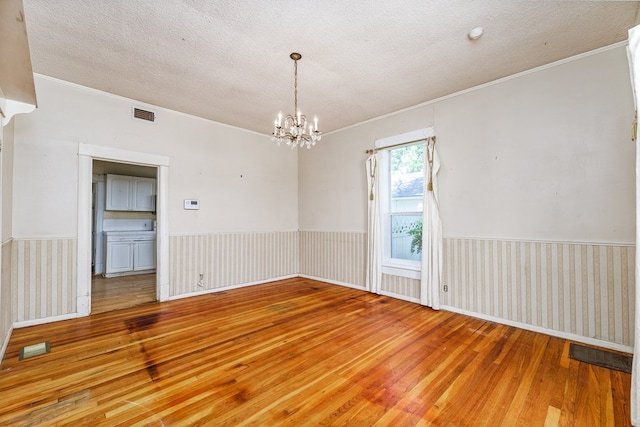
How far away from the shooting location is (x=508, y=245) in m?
3.26

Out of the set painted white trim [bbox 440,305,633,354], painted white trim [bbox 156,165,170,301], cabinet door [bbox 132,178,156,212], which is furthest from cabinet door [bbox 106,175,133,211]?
painted white trim [bbox 440,305,633,354]

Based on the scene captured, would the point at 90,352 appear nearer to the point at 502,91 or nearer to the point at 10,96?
the point at 10,96

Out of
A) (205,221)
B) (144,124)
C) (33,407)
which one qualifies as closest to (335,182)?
(205,221)

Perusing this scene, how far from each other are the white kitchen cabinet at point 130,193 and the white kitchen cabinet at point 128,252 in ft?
2.23

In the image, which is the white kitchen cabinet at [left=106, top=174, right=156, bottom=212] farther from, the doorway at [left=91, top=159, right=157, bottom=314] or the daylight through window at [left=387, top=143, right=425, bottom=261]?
the daylight through window at [left=387, top=143, right=425, bottom=261]

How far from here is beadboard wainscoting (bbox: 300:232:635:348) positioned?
8.63 ft

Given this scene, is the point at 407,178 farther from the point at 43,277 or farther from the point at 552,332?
the point at 43,277

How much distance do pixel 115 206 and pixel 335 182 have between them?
4.99m

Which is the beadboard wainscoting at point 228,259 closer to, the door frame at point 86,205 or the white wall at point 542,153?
the door frame at point 86,205

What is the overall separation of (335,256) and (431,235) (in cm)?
195

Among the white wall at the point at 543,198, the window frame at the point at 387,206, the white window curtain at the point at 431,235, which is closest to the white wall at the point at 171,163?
the window frame at the point at 387,206

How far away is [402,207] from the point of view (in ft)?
14.3

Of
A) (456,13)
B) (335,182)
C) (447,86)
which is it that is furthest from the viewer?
(335,182)

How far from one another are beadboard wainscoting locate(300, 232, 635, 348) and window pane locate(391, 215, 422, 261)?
414 mm
